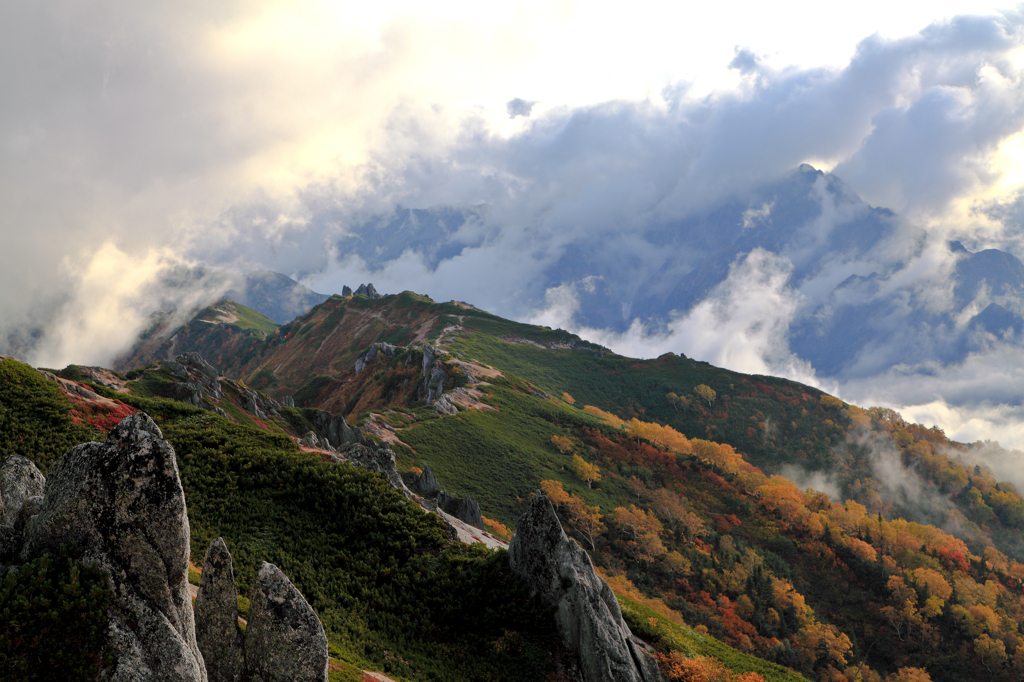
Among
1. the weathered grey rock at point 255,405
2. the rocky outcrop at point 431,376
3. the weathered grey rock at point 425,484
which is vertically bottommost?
the weathered grey rock at point 425,484

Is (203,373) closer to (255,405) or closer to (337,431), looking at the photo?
(255,405)

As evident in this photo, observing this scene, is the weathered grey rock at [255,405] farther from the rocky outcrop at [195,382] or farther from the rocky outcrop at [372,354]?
the rocky outcrop at [372,354]

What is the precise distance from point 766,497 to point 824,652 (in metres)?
38.1

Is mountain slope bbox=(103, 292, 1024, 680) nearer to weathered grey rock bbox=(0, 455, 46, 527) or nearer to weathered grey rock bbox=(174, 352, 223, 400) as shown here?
weathered grey rock bbox=(174, 352, 223, 400)

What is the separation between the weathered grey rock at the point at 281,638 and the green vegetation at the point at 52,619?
425 cm

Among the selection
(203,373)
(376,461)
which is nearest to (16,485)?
(376,461)

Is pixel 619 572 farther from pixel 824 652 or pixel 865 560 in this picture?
pixel 865 560

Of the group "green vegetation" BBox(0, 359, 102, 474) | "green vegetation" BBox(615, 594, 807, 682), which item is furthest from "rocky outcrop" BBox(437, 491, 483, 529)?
"green vegetation" BBox(0, 359, 102, 474)

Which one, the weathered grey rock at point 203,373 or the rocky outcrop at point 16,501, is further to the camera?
the weathered grey rock at point 203,373

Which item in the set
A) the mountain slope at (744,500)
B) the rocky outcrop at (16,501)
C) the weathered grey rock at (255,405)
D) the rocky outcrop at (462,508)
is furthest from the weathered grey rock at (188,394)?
the rocky outcrop at (16,501)

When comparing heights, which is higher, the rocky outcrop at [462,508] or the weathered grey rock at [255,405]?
the weathered grey rock at [255,405]

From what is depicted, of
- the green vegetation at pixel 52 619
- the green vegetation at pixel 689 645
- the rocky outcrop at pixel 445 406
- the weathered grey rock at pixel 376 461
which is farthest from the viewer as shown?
the rocky outcrop at pixel 445 406

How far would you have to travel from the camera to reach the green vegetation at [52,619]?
11391 mm

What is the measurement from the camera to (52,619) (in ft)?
38.2
